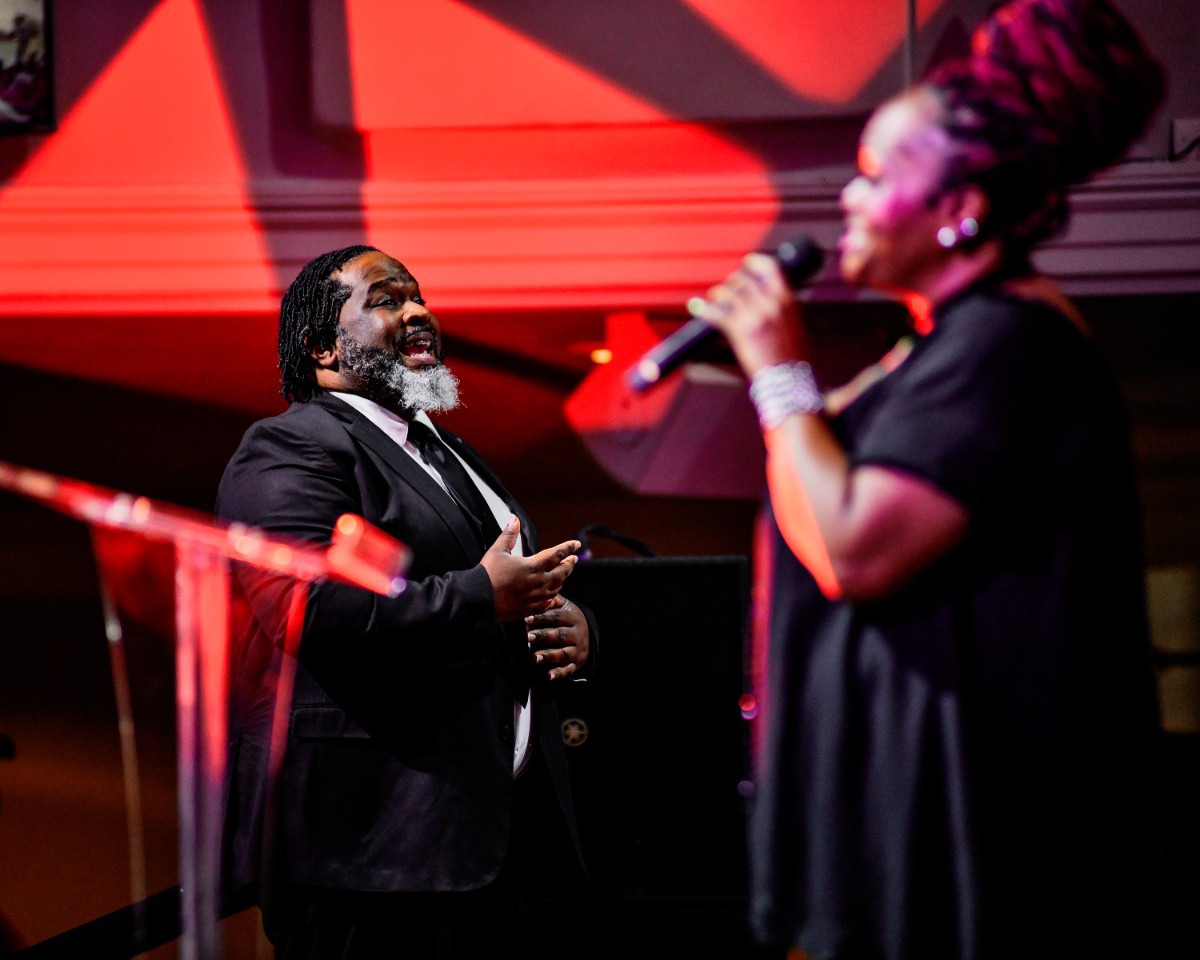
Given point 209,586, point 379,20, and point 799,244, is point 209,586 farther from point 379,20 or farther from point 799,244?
point 379,20

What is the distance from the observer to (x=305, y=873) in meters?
1.59

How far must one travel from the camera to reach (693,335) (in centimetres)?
103

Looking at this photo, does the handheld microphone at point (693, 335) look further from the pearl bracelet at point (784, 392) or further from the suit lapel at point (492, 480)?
the suit lapel at point (492, 480)

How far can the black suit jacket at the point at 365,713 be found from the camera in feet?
5.16

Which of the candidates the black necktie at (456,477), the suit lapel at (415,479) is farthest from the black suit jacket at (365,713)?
the black necktie at (456,477)

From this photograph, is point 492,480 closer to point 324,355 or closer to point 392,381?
point 392,381

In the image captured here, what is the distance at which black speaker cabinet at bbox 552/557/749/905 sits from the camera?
2.46 m

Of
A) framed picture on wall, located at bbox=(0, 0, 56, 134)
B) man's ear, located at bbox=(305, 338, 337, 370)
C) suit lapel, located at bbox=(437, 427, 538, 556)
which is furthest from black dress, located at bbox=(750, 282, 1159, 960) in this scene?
framed picture on wall, located at bbox=(0, 0, 56, 134)

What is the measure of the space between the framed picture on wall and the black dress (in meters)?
2.40

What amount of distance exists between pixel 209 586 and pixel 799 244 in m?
0.61

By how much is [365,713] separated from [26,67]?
1.90 metres

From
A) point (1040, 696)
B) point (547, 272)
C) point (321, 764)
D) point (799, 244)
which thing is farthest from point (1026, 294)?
point (547, 272)

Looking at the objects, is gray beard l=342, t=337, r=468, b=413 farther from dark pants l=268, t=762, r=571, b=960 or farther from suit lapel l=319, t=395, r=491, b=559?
dark pants l=268, t=762, r=571, b=960

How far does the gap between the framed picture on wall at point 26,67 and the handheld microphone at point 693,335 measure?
220 cm
